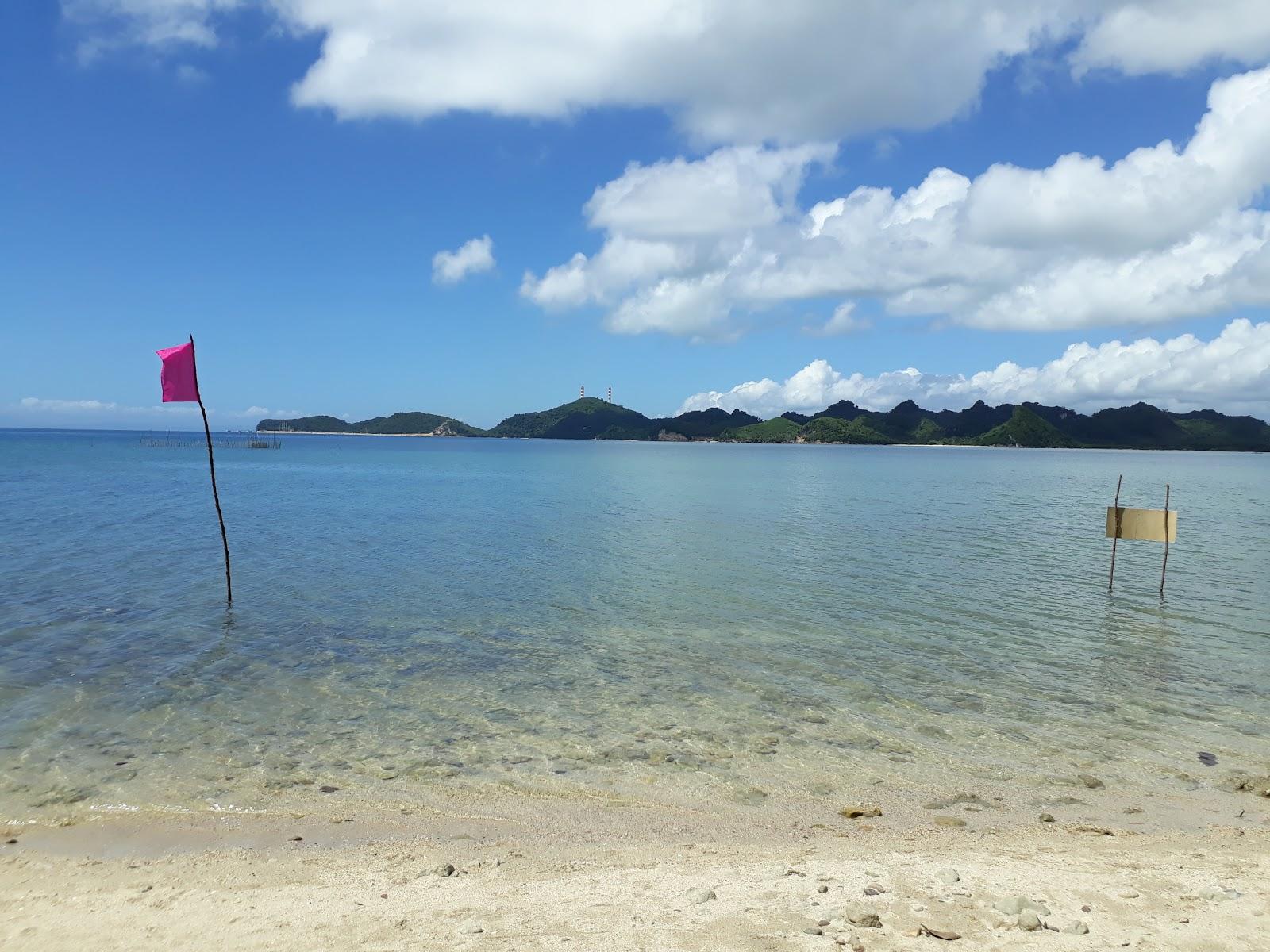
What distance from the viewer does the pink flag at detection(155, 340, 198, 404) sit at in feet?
63.5

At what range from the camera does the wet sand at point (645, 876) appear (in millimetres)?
6641

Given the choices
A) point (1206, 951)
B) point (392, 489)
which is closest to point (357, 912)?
point (1206, 951)

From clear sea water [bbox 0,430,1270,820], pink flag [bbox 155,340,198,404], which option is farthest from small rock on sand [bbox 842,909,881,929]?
pink flag [bbox 155,340,198,404]

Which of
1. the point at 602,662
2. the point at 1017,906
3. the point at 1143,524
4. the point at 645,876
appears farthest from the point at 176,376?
the point at 1143,524

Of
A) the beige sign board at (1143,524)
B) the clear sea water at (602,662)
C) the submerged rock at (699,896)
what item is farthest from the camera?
the beige sign board at (1143,524)

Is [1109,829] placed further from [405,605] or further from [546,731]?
[405,605]

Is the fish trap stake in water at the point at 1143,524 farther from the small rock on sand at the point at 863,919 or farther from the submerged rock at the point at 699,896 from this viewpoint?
→ the submerged rock at the point at 699,896

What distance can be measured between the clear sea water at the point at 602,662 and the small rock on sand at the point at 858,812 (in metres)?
0.59

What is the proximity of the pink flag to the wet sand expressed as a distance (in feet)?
42.3

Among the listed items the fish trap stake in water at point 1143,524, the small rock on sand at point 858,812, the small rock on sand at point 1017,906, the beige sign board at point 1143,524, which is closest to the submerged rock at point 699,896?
the small rock on sand at point 1017,906

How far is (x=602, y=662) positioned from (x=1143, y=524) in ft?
59.1

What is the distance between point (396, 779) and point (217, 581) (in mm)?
17103

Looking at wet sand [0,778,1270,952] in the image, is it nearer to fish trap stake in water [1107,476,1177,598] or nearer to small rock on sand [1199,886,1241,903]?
small rock on sand [1199,886,1241,903]

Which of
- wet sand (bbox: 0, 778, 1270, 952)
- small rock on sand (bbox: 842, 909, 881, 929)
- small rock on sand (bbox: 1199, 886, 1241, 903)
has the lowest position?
wet sand (bbox: 0, 778, 1270, 952)
